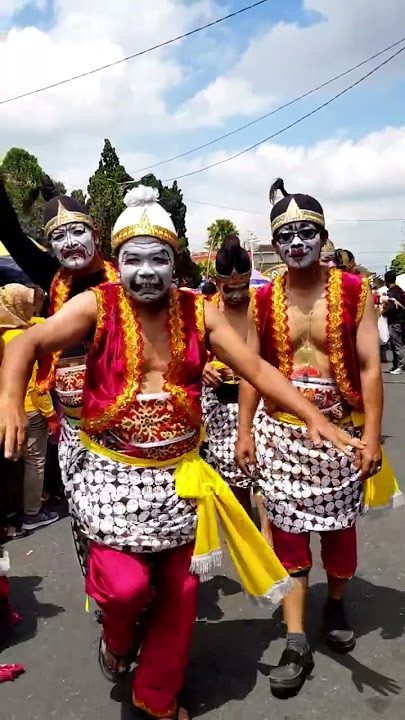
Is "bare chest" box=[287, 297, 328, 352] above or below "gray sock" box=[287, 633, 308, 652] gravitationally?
above

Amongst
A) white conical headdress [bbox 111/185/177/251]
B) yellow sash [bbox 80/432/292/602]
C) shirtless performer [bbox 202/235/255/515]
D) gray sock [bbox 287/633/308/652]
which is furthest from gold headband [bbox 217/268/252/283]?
gray sock [bbox 287/633/308/652]

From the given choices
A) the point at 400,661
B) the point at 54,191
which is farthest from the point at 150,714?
the point at 54,191

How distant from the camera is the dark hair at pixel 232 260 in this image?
169 inches

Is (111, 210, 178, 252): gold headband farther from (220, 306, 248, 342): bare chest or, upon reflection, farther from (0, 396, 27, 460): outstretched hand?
(220, 306, 248, 342): bare chest

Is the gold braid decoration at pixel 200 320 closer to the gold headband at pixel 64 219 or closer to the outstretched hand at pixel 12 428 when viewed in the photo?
the outstretched hand at pixel 12 428

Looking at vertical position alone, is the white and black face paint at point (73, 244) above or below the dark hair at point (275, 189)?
below

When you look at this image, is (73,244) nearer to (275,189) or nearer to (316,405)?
(275,189)

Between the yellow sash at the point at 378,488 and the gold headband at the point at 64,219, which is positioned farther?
the gold headband at the point at 64,219

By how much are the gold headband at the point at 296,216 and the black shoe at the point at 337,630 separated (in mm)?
1784

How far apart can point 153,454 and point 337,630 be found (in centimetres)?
134

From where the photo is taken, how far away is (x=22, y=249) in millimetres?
3635

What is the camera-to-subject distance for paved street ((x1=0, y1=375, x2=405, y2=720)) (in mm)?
2889

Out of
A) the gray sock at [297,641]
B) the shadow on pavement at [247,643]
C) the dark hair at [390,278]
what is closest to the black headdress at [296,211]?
the gray sock at [297,641]

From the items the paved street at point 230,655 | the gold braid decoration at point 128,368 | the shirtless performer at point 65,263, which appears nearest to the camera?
the gold braid decoration at point 128,368
